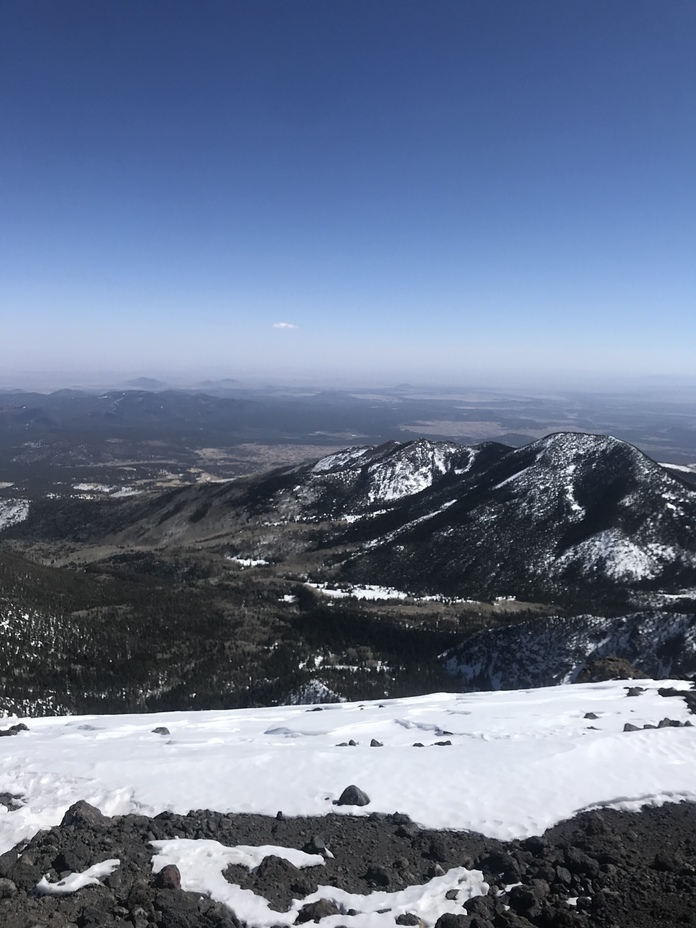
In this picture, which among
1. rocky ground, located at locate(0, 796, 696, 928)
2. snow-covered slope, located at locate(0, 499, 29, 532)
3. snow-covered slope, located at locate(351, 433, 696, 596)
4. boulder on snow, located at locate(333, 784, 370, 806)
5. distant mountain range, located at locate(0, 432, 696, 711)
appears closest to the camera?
rocky ground, located at locate(0, 796, 696, 928)

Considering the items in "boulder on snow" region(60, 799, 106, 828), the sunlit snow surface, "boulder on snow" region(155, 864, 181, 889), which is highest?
"boulder on snow" region(155, 864, 181, 889)

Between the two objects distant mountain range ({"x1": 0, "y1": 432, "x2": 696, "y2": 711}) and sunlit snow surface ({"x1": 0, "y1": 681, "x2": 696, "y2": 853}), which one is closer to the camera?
sunlit snow surface ({"x1": 0, "y1": 681, "x2": 696, "y2": 853})

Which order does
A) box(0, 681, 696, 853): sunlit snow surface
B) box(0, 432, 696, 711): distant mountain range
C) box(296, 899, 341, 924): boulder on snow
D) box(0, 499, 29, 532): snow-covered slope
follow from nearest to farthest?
1. box(296, 899, 341, 924): boulder on snow
2. box(0, 681, 696, 853): sunlit snow surface
3. box(0, 432, 696, 711): distant mountain range
4. box(0, 499, 29, 532): snow-covered slope

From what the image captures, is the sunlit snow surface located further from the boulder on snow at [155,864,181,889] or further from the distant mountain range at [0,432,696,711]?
the distant mountain range at [0,432,696,711]

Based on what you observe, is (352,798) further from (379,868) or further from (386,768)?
(379,868)

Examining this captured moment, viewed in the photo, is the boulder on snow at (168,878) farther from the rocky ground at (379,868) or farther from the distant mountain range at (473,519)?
the distant mountain range at (473,519)

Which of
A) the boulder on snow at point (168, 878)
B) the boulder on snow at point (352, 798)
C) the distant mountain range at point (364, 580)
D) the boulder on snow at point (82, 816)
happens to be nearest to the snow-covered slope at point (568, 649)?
the distant mountain range at point (364, 580)

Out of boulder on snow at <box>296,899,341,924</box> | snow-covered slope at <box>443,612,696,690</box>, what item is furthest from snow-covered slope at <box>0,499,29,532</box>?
boulder on snow at <box>296,899,341,924</box>
